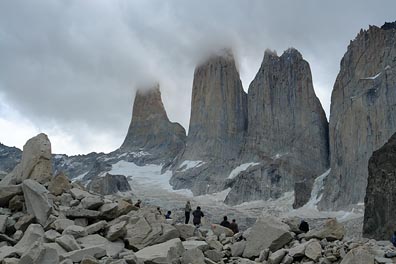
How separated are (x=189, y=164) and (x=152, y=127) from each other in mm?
41580

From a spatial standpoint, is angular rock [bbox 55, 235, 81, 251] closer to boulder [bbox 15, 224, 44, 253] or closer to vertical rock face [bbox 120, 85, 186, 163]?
boulder [bbox 15, 224, 44, 253]

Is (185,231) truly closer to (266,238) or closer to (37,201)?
(266,238)

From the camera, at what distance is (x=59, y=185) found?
15.3m

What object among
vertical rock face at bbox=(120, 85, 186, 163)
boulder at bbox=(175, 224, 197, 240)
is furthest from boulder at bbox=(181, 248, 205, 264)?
vertical rock face at bbox=(120, 85, 186, 163)

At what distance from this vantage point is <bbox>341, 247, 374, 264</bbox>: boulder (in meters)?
10.4

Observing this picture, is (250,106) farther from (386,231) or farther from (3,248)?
(3,248)

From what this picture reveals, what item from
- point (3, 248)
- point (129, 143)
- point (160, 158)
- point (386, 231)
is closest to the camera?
point (3, 248)

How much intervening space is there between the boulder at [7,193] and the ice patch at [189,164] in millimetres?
121120

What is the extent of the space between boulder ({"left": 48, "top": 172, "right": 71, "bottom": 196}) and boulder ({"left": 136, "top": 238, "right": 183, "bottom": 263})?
14.7 feet

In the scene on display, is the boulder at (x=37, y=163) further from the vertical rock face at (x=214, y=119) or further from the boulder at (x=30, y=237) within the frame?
the vertical rock face at (x=214, y=119)

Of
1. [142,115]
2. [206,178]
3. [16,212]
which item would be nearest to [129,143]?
[142,115]

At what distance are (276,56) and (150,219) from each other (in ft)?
390

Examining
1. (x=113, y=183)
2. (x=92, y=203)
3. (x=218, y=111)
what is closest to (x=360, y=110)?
(x=113, y=183)

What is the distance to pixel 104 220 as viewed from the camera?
13.4m
